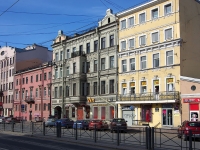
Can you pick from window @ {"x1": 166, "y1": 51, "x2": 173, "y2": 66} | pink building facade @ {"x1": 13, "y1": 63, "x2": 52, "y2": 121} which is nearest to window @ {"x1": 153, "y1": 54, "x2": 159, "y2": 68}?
window @ {"x1": 166, "y1": 51, "x2": 173, "y2": 66}

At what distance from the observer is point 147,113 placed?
37406mm

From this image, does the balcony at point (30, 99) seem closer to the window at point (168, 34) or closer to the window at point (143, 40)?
the window at point (143, 40)

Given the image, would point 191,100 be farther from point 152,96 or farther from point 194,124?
point 194,124

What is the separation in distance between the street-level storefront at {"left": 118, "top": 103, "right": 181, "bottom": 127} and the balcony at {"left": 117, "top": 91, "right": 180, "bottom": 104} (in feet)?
2.31

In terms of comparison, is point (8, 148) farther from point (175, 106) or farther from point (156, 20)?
point (156, 20)

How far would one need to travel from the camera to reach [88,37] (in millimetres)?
47656

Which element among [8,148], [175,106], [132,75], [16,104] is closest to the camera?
[8,148]

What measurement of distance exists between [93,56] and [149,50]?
37.0 ft

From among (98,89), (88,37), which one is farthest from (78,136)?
(88,37)

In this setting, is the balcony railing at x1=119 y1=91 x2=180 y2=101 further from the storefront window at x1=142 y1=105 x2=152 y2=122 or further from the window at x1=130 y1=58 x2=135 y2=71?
the window at x1=130 y1=58 x2=135 y2=71

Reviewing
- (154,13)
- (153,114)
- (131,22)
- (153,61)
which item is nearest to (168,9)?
(154,13)

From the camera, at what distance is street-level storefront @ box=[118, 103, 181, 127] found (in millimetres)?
34062

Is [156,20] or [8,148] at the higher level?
[156,20]

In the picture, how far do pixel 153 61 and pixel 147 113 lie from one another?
6597mm
